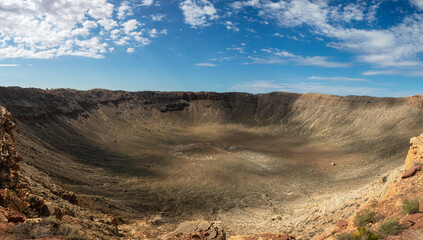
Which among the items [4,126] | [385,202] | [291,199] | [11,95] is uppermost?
[11,95]

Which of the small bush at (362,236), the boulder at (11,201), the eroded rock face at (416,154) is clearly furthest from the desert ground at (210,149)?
the boulder at (11,201)

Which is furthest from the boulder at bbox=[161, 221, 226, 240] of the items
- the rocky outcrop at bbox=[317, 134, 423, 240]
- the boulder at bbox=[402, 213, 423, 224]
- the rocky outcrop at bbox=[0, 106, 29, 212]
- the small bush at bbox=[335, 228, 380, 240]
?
the boulder at bbox=[402, 213, 423, 224]

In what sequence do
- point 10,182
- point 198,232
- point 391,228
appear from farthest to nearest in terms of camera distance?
point 198,232
point 10,182
point 391,228

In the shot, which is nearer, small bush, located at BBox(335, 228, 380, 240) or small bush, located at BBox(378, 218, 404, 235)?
small bush, located at BBox(335, 228, 380, 240)

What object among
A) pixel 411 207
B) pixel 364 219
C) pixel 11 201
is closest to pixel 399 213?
pixel 411 207

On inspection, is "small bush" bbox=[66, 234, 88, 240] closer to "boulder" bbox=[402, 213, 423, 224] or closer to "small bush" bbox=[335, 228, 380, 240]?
"small bush" bbox=[335, 228, 380, 240]

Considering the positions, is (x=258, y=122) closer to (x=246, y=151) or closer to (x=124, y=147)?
(x=246, y=151)

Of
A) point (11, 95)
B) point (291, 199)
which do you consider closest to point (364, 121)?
point (291, 199)

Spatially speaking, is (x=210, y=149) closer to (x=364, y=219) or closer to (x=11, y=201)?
(x=11, y=201)
